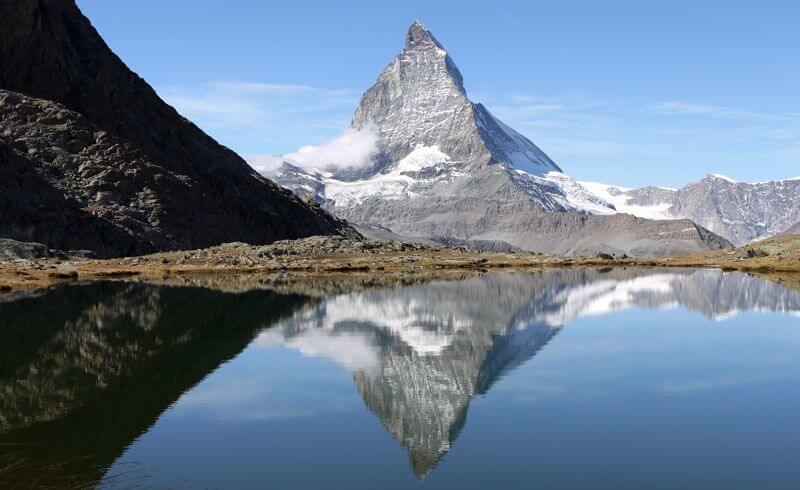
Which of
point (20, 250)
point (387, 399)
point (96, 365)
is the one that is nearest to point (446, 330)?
point (96, 365)

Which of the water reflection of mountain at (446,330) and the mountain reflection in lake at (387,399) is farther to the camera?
the water reflection of mountain at (446,330)

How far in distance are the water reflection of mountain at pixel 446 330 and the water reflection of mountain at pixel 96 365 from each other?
25.5 feet

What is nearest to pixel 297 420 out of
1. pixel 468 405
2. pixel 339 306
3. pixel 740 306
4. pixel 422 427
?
pixel 422 427

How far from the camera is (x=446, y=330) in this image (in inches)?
2894

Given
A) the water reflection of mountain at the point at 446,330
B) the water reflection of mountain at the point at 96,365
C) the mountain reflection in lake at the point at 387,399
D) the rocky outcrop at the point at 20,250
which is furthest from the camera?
the rocky outcrop at the point at 20,250

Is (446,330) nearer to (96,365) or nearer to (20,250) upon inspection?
(96,365)

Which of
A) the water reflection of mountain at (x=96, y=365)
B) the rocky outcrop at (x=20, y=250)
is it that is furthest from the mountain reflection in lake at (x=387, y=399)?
the rocky outcrop at (x=20, y=250)

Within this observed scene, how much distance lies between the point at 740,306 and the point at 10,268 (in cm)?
11162

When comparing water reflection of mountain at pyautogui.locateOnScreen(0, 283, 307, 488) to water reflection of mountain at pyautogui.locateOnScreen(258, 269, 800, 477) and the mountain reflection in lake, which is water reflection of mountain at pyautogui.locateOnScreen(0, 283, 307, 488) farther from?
water reflection of mountain at pyautogui.locateOnScreen(258, 269, 800, 477)

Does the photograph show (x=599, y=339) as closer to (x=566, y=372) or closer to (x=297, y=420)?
(x=566, y=372)

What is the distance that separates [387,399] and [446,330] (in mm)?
33404

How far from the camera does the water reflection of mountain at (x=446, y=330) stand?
39250mm

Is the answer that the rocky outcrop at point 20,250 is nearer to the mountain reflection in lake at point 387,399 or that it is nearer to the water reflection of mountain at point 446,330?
the mountain reflection in lake at point 387,399

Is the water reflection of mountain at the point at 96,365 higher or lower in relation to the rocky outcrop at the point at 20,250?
lower
